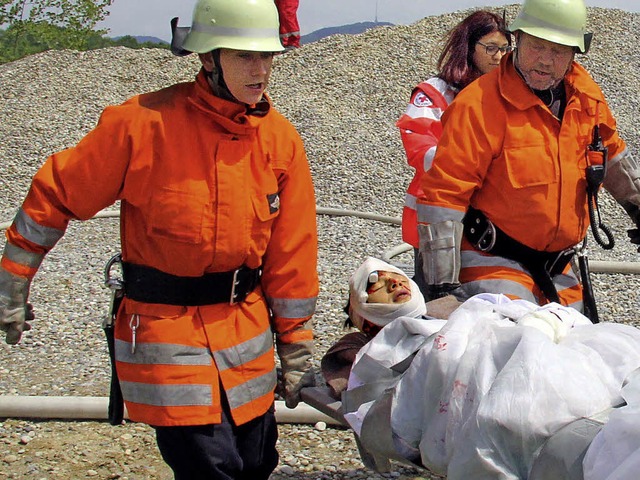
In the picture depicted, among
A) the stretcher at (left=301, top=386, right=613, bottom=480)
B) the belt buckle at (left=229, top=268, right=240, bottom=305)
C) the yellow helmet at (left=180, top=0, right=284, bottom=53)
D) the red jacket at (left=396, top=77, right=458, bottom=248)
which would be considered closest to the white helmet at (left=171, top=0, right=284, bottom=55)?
the yellow helmet at (left=180, top=0, right=284, bottom=53)

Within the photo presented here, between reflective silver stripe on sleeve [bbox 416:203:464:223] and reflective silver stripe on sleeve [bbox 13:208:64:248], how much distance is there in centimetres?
126

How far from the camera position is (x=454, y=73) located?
4121mm

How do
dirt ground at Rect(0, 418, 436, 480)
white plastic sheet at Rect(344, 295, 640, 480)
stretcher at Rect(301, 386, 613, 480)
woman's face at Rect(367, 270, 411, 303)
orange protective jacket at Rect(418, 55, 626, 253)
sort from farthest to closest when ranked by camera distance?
1. dirt ground at Rect(0, 418, 436, 480)
2. orange protective jacket at Rect(418, 55, 626, 253)
3. woman's face at Rect(367, 270, 411, 303)
4. white plastic sheet at Rect(344, 295, 640, 480)
5. stretcher at Rect(301, 386, 613, 480)

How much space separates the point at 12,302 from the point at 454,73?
2.20 m

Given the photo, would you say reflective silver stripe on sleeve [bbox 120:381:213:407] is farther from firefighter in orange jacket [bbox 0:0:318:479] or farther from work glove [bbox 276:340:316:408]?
work glove [bbox 276:340:316:408]

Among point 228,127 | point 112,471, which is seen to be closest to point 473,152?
point 228,127

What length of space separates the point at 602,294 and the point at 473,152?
3.71m

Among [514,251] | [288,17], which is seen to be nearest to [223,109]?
[514,251]

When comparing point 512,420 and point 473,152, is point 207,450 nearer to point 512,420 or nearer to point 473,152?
point 512,420

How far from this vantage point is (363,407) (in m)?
2.73

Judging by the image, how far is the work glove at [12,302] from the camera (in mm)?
2760

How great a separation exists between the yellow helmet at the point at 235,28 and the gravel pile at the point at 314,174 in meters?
1.88

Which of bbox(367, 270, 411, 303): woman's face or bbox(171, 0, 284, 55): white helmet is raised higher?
bbox(171, 0, 284, 55): white helmet

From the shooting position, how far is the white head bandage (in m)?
3.07
